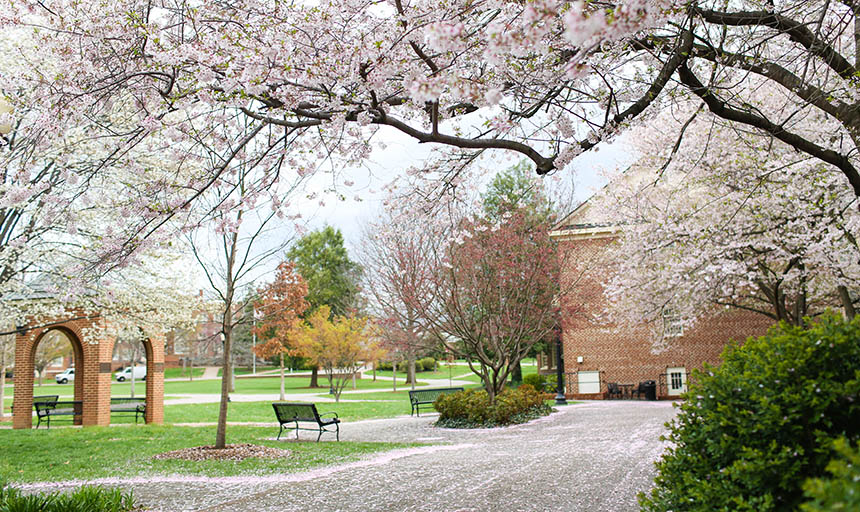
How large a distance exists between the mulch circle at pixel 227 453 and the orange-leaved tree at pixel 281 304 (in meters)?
2.39

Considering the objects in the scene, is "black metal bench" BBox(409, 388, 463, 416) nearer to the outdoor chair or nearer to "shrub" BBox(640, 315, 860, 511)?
the outdoor chair

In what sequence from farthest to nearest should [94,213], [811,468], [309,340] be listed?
[309,340]
[94,213]
[811,468]

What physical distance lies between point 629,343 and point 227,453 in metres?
17.8

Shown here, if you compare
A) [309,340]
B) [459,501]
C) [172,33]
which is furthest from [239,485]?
[309,340]

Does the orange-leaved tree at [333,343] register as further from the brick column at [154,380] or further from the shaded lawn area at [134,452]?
the shaded lawn area at [134,452]

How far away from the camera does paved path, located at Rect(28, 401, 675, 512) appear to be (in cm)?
600

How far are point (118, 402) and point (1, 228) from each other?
992 cm

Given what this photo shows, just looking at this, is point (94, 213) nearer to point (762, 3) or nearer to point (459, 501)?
point (459, 501)

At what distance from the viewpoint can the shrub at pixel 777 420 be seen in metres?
2.93

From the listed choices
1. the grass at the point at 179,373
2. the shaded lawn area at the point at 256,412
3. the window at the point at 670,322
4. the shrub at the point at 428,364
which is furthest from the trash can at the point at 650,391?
the grass at the point at 179,373

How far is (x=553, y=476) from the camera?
721 cm

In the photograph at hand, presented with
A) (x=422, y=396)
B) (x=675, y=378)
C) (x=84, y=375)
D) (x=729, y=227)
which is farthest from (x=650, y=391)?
(x=84, y=375)

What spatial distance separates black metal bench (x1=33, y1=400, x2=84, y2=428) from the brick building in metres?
15.6

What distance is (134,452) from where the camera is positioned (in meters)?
10.8
